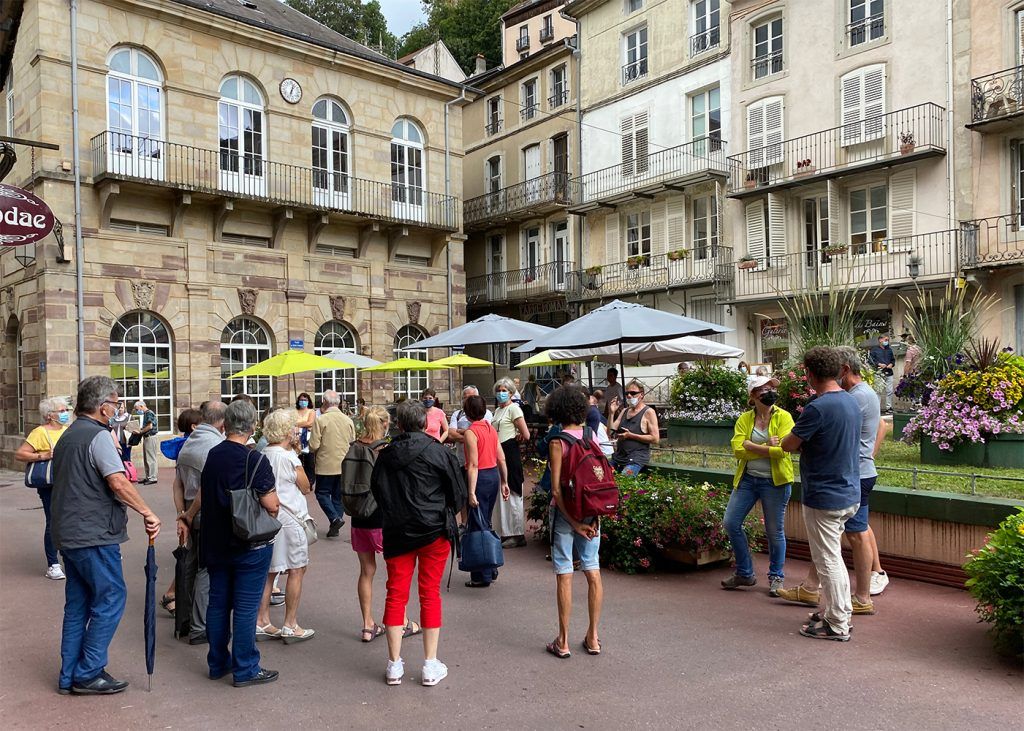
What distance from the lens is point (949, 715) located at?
4.16 metres

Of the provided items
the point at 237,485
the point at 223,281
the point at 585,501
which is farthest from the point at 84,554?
the point at 223,281

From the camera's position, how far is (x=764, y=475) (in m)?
6.34

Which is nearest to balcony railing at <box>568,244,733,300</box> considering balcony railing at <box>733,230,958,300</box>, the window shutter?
balcony railing at <box>733,230,958,300</box>

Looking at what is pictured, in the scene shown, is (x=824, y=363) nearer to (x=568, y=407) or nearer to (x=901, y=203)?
(x=568, y=407)

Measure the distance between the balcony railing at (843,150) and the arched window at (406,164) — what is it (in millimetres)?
9413

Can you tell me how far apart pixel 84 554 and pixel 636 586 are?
167 inches

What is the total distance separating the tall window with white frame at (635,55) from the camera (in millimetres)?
26188

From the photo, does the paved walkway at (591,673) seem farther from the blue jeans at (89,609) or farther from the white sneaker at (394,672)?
the blue jeans at (89,609)

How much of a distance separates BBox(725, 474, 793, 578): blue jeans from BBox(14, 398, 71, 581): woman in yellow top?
18.7 feet

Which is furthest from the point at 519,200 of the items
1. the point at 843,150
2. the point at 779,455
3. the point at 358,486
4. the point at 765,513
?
the point at 358,486

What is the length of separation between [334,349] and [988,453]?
17.5 meters

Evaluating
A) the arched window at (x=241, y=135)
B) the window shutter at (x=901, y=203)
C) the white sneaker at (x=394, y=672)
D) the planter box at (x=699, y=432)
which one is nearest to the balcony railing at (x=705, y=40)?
the window shutter at (x=901, y=203)

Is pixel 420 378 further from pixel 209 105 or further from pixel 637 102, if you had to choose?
pixel 637 102

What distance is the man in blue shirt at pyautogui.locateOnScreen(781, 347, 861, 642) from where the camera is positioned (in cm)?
530
